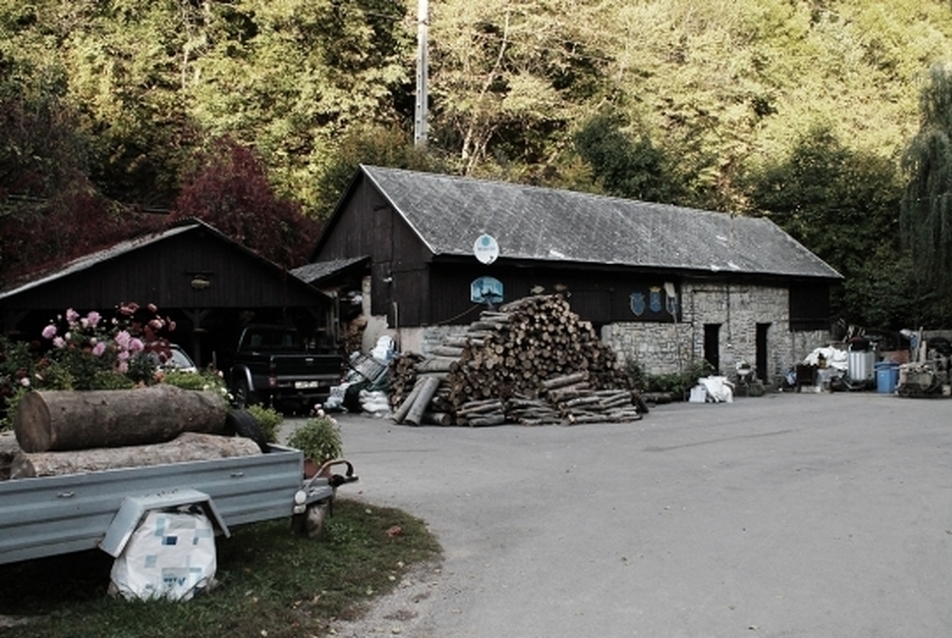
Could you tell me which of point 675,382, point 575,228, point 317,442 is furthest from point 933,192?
point 317,442

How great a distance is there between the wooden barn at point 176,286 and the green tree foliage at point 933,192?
761 inches

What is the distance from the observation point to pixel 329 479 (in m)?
7.67

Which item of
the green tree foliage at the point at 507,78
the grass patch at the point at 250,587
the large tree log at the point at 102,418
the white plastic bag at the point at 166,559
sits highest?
the green tree foliage at the point at 507,78

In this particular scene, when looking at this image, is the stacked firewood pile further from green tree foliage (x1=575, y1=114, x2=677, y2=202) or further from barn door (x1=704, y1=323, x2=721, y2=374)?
green tree foliage (x1=575, y1=114, x2=677, y2=202)

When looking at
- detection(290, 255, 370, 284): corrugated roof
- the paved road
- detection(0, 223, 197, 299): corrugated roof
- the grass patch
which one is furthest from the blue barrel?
the grass patch

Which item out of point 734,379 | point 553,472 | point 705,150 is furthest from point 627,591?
point 705,150

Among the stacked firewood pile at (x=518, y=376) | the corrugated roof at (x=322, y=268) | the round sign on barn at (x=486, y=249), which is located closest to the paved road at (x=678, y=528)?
the stacked firewood pile at (x=518, y=376)

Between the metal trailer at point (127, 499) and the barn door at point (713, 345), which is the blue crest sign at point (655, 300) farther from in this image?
the metal trailer at point (127, 499)

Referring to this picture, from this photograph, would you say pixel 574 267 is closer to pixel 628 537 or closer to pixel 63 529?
pixel 628 537

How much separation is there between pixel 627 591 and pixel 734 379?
2232cm

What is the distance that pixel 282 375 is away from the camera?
61.0 feet

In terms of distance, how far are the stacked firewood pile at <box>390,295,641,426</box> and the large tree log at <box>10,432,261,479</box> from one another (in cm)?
1127

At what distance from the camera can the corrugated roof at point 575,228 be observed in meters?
22.8

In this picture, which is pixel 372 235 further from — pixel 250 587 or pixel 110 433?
pixel 250 587
